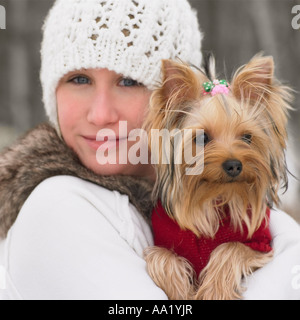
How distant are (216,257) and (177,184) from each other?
1.37 feet

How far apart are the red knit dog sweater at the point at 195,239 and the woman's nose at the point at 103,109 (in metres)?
0.55

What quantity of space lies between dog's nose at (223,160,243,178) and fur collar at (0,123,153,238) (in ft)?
1.67

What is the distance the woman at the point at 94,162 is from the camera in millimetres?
1942

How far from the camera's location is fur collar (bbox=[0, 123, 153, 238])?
7.54 ft

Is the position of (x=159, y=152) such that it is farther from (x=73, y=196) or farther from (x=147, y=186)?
(x=73, y=196)

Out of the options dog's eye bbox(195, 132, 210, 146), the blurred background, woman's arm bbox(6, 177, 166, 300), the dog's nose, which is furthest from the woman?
the blurred background

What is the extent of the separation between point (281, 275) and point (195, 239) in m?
0.48

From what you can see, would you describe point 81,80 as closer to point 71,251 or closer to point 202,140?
point 202,140

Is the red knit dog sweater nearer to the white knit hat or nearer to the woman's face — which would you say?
the woman's face

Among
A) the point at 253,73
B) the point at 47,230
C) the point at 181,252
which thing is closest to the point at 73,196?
the point at 47,230

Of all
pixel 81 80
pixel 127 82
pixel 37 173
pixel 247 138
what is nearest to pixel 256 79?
pixel 247 138

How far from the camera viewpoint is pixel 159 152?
95.2 inches

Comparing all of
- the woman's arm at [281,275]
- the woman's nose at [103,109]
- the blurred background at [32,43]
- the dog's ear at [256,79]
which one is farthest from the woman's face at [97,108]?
the blurred background at [32,43]
